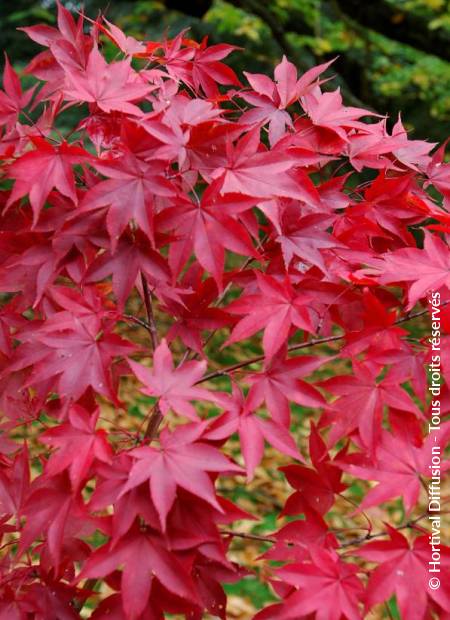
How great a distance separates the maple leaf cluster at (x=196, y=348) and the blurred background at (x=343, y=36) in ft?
13.7

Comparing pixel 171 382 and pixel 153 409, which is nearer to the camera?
pixel 171 382

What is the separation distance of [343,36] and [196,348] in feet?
20.3

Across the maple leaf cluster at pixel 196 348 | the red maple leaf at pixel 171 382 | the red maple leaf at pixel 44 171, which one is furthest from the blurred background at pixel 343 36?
the red maple leaf at pixel 171 382

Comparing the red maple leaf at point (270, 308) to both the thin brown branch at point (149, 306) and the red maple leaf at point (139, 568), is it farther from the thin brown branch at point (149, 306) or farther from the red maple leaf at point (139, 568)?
the red maple leaf at point (139, 568)

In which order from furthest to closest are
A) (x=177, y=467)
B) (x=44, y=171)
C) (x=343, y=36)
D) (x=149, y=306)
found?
(x=343, y=36) < (x=149, y=306) < (x=44, y=171) < (x=177, y=467)

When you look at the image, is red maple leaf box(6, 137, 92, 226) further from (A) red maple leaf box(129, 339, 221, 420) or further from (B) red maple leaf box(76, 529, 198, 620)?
(B) red maple leaf box(76, 529, 198, 620)

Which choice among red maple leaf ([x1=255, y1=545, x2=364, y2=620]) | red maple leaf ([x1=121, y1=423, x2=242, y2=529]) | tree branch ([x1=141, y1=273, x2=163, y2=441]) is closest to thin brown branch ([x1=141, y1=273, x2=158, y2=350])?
tree branch ([x1=141, y1=273, x2=163, y2=441])

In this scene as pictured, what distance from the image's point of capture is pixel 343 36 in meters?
6.42

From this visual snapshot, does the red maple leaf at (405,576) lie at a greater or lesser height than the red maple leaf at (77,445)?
lesser

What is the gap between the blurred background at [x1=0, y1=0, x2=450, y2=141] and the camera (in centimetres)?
538

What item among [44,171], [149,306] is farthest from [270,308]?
[44,171]

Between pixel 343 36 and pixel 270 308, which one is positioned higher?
pixel 270 308

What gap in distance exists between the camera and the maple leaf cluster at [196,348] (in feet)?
2.68

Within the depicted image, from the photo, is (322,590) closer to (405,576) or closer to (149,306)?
(405,576)
